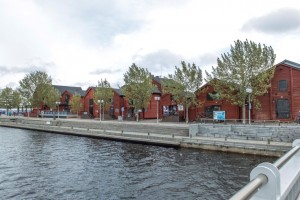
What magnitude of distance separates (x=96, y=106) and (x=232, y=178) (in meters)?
49.8

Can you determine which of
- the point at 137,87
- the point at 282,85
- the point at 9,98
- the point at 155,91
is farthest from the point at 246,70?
the point at 9,98

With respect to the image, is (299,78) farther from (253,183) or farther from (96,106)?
(96,106)

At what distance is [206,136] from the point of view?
2956 cm

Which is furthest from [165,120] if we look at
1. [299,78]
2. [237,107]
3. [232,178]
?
[232,178]

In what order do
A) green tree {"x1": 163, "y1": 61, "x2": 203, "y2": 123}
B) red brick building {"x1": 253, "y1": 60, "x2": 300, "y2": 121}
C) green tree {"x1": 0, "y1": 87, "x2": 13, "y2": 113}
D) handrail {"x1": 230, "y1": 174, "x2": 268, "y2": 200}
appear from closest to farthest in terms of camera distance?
handrail {"x1": 230, "y1": 174, "x2": 268, "y2": 200}
red brick building {"x1": 253, "y1": 60, "x2": 300, "y2": 121}
green tree {"x1": 163, "y1": 61, "x2": 203, "y2": 123}
green tree {"x1": 0, "y1": 87, "x2": 13, "y2": 113}

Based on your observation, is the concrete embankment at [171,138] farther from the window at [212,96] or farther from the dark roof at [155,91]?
the dark roof at [155,91]

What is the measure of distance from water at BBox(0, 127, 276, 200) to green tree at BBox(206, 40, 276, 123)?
50.0 feet

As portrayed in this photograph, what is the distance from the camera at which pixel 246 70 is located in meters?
35.8

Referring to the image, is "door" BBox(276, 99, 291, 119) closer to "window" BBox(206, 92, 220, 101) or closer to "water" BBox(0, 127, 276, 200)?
"window" BBox(206, 92, 220, 101)

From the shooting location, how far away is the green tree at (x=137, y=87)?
4875cm

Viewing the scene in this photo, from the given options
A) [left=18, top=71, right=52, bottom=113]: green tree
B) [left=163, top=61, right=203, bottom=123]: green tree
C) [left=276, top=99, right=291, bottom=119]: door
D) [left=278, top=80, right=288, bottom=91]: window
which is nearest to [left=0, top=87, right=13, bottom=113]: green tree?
[left=18, top=71, right=52, bottom=113]: green tree

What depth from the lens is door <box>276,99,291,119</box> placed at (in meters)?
35.7

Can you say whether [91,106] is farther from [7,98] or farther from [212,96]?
[7,98]

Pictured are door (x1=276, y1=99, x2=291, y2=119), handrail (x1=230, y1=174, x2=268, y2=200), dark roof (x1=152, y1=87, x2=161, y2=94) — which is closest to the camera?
handrail (x1=230, y1=174, x2=268, y2=200)
